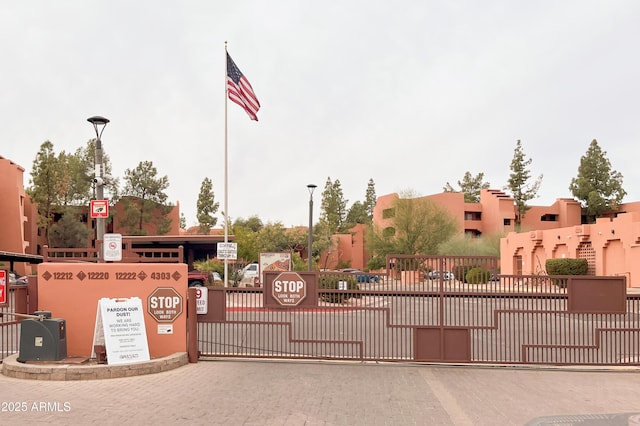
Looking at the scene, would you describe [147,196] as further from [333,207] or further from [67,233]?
[333,207]

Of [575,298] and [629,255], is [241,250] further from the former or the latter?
[575,298]

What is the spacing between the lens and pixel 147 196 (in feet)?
233

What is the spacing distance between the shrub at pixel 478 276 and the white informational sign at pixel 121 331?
612 cm

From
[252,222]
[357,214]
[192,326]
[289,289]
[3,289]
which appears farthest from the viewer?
[357,214]

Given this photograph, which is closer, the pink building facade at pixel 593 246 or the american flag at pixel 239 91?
the american flag at pixel 239 91

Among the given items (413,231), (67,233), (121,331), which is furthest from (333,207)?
(121,331)

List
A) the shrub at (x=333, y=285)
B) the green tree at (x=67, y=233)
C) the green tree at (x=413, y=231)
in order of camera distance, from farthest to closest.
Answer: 1. the green tree at (x=413, y=231)
2. the green tree at (x=67, y=233)
3. the shrub at (x=333, y=285)

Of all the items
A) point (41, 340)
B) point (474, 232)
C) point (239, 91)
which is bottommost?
point (41, 340)

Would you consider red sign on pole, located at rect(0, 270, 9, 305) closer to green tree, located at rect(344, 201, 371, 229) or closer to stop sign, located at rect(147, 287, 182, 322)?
stop sign, located at rect(147, 287, 182, 322)

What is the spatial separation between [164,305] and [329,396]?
4.25 meters

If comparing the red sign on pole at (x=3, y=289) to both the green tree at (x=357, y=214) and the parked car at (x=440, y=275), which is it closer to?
the parked car at (x=440, y=275)

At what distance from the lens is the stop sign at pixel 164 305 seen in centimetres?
1117

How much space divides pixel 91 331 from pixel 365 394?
5674 millimetres

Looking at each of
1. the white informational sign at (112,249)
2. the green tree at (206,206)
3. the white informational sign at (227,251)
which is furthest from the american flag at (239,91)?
→ the green tree at (206,206)
